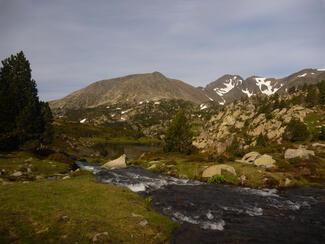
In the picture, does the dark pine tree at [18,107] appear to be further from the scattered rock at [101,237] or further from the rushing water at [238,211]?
the scattered rock at [101,237]

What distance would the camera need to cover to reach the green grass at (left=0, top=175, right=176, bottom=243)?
71.8 ft

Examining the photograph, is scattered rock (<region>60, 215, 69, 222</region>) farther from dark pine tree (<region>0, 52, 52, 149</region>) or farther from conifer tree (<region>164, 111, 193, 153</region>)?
conifer tree (<region>164, 111, 193, 153</region>)

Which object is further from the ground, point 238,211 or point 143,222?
point 143,222

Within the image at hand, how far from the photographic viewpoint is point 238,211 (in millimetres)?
33562

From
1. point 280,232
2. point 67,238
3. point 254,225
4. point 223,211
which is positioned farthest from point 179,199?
point 67,238

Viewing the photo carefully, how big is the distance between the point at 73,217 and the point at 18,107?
6856cm

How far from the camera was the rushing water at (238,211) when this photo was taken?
82.8 feet

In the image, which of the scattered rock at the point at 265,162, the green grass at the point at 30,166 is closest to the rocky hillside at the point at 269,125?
the scattered rock at the point at 265,162

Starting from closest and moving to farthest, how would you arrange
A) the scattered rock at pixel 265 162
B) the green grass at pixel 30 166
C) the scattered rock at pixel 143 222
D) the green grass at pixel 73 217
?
1. the green grass at pixel 73 217
2. the scattered rock at pixel 143 222
3. the green grass at pixel 30 166
4. the scattered rock at pixel 265 162

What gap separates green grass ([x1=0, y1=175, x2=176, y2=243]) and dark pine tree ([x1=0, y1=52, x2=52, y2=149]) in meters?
49.3

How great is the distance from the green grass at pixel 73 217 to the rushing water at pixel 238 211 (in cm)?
281

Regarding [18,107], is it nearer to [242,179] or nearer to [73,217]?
[242,179]

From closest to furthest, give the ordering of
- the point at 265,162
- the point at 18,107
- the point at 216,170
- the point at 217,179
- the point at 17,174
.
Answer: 1. the point at 17,174
2. the point at 217,179
3. the point at 216,170
4. the point at 265,162
5. the point at 18,107

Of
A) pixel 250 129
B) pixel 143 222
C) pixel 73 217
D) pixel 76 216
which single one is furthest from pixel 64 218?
pixel 250 129
